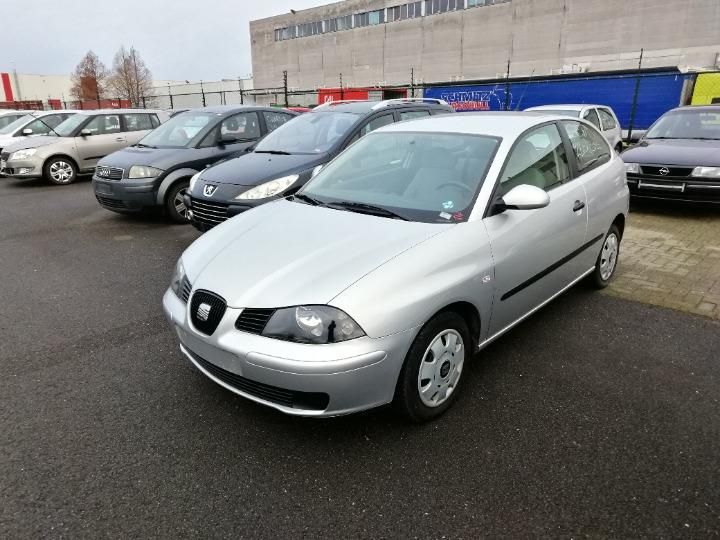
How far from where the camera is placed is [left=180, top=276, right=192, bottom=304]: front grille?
299 cm

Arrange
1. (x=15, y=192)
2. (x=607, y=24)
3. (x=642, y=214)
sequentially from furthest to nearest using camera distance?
(x=607, y=24)
(x=15, y=192)
(x=642, y=214)

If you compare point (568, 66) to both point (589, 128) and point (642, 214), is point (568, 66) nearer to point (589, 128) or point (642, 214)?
point (642, 214)

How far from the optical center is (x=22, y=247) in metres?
6.80

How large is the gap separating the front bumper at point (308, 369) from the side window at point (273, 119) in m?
6.73

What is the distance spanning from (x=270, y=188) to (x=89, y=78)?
215 ft

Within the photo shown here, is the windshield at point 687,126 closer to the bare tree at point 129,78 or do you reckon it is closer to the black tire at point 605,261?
the black tire at point 605,261

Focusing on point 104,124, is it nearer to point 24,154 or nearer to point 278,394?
point 24,154

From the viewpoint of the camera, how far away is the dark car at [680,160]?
23.4 feet

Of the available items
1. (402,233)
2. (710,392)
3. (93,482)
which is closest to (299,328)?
(402,233)

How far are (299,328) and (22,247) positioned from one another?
602cm

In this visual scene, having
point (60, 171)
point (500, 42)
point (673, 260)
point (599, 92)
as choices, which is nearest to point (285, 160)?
point (673, 260)

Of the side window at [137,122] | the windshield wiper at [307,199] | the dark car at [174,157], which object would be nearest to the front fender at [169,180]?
the dark car at [174,157]

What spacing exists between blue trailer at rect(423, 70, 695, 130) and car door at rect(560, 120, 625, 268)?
14707mm

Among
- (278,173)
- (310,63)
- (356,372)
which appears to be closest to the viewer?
(356,372)
